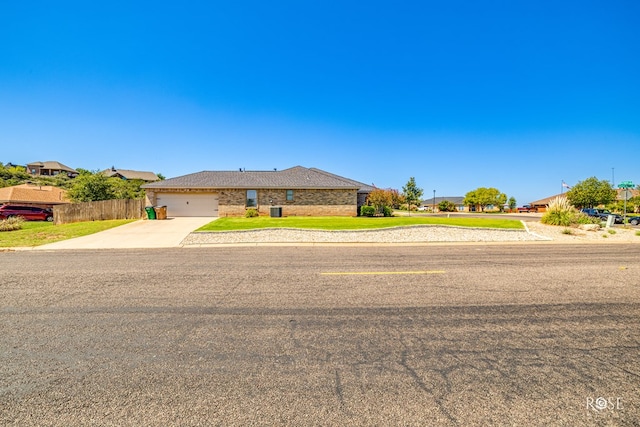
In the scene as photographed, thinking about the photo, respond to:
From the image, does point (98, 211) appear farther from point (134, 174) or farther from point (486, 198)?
point (134, 174)

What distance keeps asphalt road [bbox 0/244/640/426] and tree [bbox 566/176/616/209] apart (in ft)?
203

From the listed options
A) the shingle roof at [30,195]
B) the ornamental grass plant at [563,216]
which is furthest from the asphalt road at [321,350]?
the shingle roof at [30,195]

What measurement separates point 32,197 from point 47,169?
76.5 m

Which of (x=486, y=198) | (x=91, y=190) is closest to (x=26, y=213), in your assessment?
(x=91, y=190)

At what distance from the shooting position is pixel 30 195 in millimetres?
43219

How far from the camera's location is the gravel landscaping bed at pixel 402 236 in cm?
1463

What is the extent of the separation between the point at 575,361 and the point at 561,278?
467 cm

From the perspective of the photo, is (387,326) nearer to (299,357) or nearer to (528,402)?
(299,357)

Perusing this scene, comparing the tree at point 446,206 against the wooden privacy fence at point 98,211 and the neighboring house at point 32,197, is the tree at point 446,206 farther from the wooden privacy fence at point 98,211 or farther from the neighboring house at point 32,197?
the neighboring house at point 32,197

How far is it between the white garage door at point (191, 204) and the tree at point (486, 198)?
7528cm

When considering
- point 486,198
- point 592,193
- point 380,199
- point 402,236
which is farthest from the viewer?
point 486,198

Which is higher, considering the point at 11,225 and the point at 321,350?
the point at 11,225

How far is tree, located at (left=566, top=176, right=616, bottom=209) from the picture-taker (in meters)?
53.5

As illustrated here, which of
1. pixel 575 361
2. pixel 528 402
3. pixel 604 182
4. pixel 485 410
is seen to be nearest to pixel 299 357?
pixel 485 410
